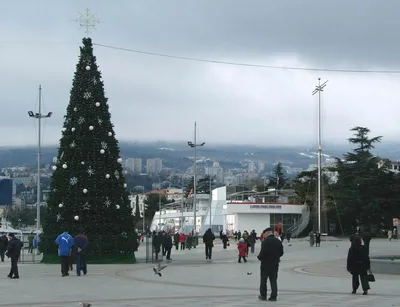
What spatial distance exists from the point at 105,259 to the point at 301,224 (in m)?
59.4

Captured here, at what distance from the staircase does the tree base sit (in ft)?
179

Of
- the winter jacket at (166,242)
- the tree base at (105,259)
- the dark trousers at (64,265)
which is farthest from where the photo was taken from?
Answer: the winter jacket at (166,242)

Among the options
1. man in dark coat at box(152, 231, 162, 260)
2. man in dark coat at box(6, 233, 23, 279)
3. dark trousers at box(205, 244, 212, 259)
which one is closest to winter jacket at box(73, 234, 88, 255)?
man in dark coat at box(6, 233, 23, 279)

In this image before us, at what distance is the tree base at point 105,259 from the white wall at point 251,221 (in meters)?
56.3

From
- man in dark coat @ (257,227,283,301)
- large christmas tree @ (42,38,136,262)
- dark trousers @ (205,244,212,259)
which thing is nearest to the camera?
man in dark coat @ (257,227,283,301)

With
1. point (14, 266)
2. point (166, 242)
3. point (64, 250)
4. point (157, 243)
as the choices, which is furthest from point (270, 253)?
point (166, 242)

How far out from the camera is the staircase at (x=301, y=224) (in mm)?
85838

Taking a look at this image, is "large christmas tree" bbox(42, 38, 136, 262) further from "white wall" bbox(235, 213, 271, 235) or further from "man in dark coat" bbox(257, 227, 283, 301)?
"white wall" bbox(235, 213, 271, 235)

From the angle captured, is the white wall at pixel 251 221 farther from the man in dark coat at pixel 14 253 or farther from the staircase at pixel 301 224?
the man in dark coat at pixel 14 253

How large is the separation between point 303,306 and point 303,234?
78.0 meters

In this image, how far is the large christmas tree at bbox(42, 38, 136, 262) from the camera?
31.0 meters

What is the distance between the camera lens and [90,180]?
31031 millimetres

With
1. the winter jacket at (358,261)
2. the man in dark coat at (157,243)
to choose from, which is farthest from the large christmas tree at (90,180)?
the winter jacket at (358,261)

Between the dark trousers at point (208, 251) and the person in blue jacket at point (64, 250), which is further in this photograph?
the dark trousers at point (208, 251)
